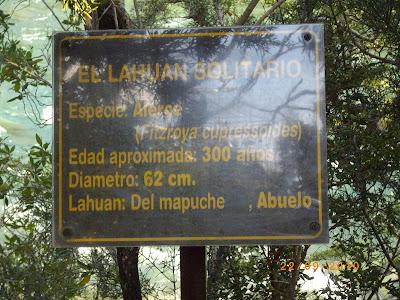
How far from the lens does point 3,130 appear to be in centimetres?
1766

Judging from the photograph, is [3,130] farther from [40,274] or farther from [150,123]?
[150,123]

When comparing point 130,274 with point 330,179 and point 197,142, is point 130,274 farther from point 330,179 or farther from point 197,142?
point 197,142

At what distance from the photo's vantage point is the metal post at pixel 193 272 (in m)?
2.89

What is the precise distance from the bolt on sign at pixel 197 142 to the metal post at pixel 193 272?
253 mm

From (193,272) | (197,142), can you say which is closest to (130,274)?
(193,272)

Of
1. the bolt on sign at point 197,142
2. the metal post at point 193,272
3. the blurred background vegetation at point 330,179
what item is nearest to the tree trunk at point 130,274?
the blurred background vegetation at point 330,179

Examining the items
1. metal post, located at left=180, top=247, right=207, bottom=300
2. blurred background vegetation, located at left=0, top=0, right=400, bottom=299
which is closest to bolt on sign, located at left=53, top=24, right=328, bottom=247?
metal post, located at left=180, top=247, right=207, bottom=300

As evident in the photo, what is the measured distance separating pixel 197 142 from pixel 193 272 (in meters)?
0.60

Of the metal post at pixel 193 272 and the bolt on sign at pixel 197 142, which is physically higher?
the bolt on sign at pixel 197 142

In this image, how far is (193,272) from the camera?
9.53 feet

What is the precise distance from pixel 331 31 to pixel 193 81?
2.49 m

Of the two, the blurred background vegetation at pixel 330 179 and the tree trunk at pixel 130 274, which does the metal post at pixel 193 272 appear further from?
the tree trunk at pixel 130 274

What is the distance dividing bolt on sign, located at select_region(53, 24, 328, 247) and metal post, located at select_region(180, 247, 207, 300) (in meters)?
0.25

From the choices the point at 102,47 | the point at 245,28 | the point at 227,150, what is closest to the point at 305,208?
the point at 227,150
